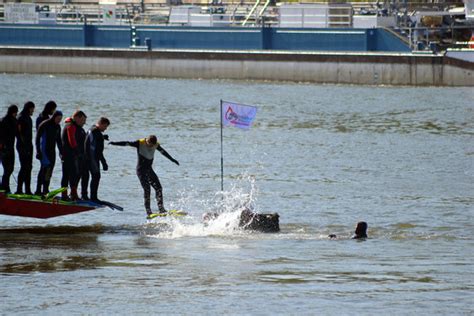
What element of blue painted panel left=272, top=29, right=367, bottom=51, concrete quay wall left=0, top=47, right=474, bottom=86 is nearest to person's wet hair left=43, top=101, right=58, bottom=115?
concrete quay wall left=0, top=47, right=474, bottom=86

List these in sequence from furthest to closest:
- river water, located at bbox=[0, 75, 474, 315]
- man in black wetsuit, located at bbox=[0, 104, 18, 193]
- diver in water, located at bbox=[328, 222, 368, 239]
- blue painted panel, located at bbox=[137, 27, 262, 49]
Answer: blue painted panel, located at bbox=[137, 27, 262, 49] < diver in water, located at bbox=[328, 222, 368, 239] < man in black wetsuit, located at bbox=[0, 104, 18, 193] < river water, located at bbox=[0, 75, 474, 315]

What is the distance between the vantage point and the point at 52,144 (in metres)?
20.9

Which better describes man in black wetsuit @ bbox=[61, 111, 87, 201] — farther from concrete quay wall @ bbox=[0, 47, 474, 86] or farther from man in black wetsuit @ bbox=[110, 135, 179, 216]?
concrete quay wall @ bbox=[0, 47, 474, 86]

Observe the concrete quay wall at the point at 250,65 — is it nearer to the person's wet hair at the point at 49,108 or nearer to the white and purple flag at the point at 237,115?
the white and purple flag at the point at 237,115

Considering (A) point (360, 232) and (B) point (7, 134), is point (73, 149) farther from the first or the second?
(A) point (360, 232)

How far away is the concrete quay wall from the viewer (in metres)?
57.0

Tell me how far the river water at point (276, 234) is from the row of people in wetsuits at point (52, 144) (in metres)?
0.92

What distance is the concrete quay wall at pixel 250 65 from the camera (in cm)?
5703

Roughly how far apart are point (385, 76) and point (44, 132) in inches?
1529

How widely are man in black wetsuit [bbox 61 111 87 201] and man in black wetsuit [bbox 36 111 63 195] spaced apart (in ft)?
0.48

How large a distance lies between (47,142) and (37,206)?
100 cm

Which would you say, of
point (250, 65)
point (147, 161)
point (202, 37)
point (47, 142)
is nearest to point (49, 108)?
point (47, 142)

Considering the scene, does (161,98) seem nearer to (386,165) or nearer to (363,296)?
(386,165)

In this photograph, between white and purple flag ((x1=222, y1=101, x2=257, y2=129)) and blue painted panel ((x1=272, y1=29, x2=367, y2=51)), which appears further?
blue painted panel ((x1=272, y1=29, x2=367, y2=51))
